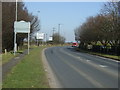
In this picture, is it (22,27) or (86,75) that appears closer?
(86,75)

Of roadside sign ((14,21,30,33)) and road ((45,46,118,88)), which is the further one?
roadside sign ((14,21,30,33))

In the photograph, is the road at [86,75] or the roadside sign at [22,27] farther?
the roadside sign at [22,27]

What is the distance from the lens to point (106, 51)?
53406 mm

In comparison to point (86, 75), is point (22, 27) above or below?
above

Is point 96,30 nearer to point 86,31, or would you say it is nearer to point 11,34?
point 86,31

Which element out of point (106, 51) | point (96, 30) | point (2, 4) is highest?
point (2, 4)

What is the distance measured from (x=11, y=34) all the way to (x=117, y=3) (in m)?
19.6

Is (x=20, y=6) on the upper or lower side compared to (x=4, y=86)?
upper

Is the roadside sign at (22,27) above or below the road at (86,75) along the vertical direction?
above

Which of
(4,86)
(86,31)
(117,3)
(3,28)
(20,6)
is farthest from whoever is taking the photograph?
(86,31)

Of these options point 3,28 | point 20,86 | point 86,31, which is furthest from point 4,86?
point 86,31

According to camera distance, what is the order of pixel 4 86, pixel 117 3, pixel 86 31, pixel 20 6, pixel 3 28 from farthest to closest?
pixel 86 31 < pixel 20 6 < pixel 117 3 < pixel 3 28 < pixel 4 86

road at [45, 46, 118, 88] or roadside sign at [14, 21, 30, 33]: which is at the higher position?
roadside sign at [14, 21, 30, 33]

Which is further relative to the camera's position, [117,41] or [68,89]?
[117,41]
